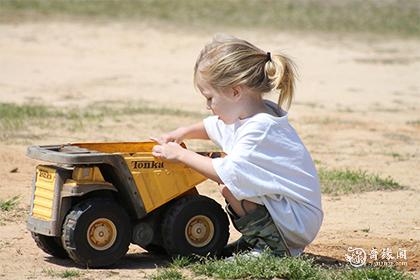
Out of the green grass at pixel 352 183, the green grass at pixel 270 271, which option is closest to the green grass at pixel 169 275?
the green grass at pixel 270 271

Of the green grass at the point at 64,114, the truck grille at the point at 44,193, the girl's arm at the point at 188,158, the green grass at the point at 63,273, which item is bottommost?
the green grass at the point at 64,114

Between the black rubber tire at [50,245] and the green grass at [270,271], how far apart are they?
61cm

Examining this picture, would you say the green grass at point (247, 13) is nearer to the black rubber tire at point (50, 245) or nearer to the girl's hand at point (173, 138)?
the girl's hand at point (173, 138)

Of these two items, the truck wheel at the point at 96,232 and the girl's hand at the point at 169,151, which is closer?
the truck wheel at the point at 96,232

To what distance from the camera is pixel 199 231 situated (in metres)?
6.01

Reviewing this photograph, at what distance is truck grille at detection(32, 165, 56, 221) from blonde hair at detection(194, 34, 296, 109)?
0.96m

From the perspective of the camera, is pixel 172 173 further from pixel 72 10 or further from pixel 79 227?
pixel 72 10

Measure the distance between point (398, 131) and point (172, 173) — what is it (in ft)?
20.5

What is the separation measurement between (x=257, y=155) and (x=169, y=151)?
45 cm

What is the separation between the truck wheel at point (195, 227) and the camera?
5.91 meters

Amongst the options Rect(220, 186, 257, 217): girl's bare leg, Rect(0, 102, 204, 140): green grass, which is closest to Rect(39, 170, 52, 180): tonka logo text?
Rect(220, 186, 257, 217): girl's bare leg

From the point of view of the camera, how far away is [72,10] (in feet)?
68.1

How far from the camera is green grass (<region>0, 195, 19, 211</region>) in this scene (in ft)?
23.9

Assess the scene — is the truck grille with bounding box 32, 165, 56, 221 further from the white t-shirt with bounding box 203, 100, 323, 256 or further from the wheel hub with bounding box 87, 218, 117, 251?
the white t-shirt with bounding box 203, 100, 323, 256
